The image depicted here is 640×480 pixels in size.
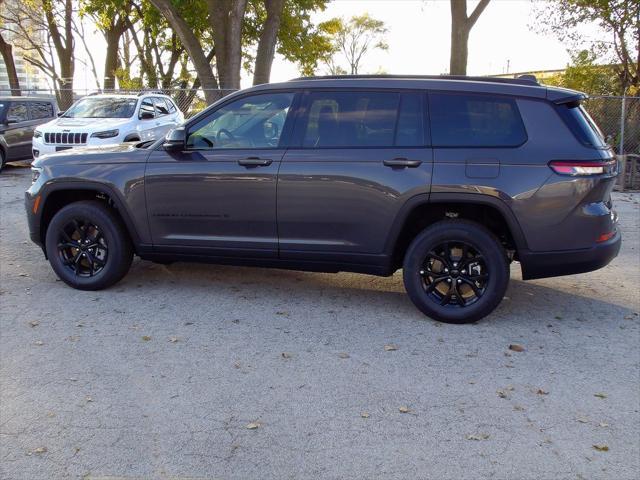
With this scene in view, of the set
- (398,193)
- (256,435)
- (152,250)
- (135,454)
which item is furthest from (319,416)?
(152,250)

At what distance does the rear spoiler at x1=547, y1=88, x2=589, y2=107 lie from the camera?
16.3 feet

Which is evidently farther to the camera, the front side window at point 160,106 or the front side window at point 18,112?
the front side window at point 18,112

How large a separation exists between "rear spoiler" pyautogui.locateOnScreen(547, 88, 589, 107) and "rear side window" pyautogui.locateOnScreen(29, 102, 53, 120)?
14.8 m

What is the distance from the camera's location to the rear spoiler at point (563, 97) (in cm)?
496

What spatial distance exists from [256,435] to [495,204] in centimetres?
259

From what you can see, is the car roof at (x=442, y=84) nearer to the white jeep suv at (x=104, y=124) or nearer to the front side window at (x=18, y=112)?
the white jeep suv at (x=104, y=124)

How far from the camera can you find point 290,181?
17.6 feet

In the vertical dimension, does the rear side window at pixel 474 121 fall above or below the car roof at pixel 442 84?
below

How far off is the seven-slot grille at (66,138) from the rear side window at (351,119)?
9178 millimetres

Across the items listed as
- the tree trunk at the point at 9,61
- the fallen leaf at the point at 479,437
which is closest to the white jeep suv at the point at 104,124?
the fallen leaf at the point at 479,437

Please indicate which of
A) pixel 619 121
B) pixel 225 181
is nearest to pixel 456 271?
pixel 225 181

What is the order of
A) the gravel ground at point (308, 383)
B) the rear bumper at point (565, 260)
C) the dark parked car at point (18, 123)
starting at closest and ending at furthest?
1. the gravel ground at point (308, 383)
2. the rear bumper at point (565, 260)
3. the dark parked car at point (18, 123)

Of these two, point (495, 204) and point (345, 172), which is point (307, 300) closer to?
point (345, 172)

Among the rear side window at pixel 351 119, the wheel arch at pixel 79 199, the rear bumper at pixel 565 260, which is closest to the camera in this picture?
the rear bumper at pixel 565 260
